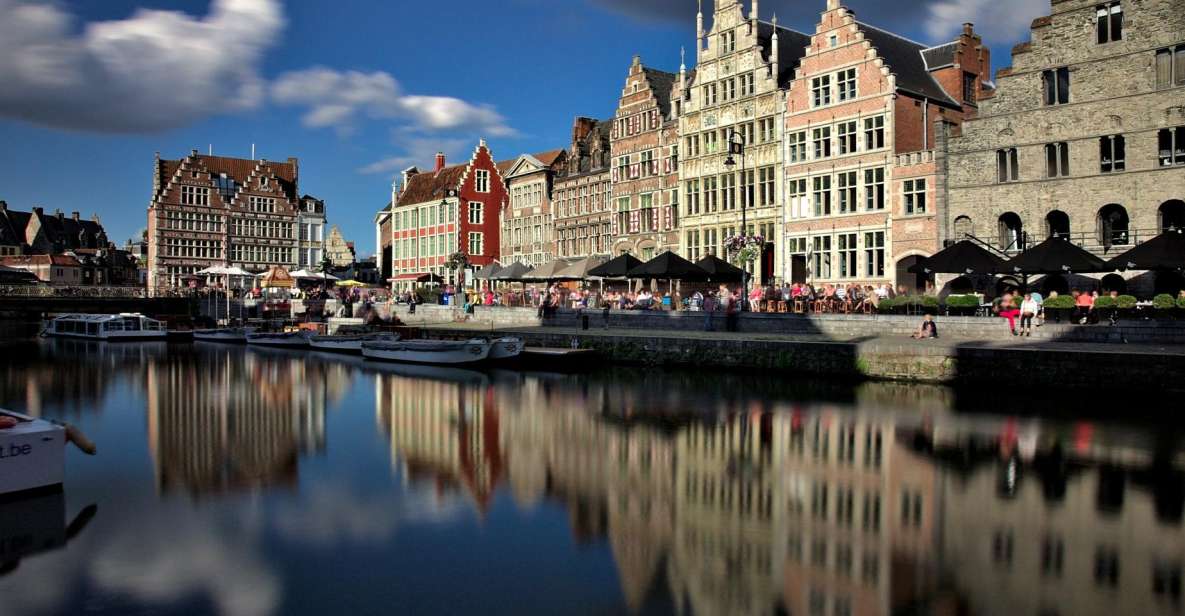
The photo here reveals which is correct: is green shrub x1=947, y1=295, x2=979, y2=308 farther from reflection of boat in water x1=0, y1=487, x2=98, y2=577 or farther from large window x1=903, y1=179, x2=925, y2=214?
reflection of boat in water x1=0, y1=487, x2=98, y2=577

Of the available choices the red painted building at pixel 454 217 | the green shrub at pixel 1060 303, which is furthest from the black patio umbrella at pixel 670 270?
the red painted building at pixel 454 217

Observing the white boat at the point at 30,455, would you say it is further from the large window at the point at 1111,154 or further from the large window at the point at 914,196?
the large window at the point at 1111,154

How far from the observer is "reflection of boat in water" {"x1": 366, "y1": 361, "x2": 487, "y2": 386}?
27.0 meters

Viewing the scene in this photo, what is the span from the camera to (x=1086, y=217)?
28656 mm

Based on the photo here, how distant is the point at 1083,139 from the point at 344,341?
94.0 ft

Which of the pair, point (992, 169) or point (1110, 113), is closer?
point (1110, 113)

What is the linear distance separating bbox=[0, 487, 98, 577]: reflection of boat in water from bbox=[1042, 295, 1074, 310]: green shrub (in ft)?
70.6

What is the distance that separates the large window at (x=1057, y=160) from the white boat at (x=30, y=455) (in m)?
28.9

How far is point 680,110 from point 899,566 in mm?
35780

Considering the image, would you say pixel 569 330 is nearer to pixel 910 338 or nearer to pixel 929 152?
pixel 910 338

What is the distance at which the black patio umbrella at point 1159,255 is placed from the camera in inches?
856

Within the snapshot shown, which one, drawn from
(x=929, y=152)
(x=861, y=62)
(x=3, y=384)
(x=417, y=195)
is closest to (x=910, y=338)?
(x=929, y=152)

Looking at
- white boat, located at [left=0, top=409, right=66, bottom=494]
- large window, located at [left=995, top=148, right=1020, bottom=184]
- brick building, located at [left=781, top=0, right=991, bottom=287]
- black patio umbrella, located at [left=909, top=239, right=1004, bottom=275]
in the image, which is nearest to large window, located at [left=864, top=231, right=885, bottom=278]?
brick building, located at [left=781, top=0, right=991, bottom=287]

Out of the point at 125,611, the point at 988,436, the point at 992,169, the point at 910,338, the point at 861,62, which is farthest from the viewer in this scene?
the point at 861,62
